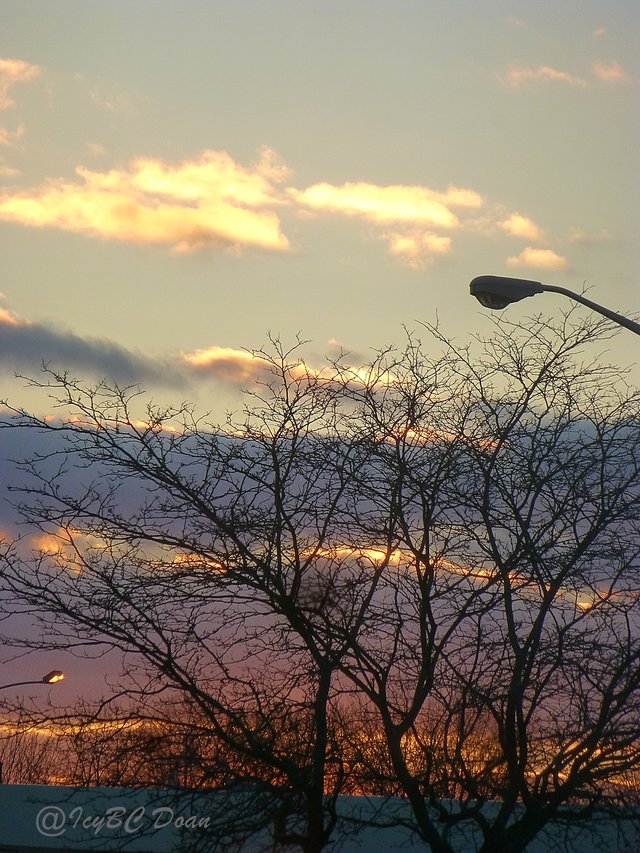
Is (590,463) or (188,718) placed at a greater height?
(590,463)

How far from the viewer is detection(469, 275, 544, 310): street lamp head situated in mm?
8883

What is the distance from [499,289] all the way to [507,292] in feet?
0.28

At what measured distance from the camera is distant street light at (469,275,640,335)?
8.88 metres

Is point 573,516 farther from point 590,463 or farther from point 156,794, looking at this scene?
point 156,794

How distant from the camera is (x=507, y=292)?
895cm

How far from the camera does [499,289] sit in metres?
8.92

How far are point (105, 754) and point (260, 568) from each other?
2161 mm

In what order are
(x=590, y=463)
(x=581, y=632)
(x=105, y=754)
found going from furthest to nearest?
1. (x=590, y=463)
2. (x=581, y=632)
3. (x=105, y=754)

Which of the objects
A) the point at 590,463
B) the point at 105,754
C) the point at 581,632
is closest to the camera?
the point at 105,754

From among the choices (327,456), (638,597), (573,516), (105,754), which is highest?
(327,456)

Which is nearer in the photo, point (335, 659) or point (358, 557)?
point (335, 659)

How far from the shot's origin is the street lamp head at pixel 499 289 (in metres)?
8.88

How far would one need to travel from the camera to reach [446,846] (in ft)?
28.7

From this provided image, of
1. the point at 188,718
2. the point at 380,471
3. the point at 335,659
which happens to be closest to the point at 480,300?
the point at 380,471
